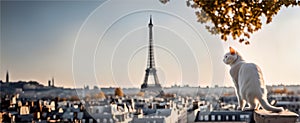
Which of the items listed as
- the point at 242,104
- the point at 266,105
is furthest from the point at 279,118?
the point at 242,104

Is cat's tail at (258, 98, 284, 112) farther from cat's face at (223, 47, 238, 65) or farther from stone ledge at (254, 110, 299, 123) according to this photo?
cat's face at (223, 47, 238, 65)

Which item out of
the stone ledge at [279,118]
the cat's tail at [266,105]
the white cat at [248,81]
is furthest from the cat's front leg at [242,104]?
the stone ledge at [279,118]

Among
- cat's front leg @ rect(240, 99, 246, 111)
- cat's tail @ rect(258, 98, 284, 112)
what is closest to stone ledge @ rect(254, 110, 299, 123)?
cat's tail @ rect(258, 98, 284, 112)

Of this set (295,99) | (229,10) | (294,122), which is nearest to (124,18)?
(294,122)

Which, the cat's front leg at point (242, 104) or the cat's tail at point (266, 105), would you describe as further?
the cat's front leg at point (242, 104)

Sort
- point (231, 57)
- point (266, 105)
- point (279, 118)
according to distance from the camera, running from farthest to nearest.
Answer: point (231, 57), point (266, 105), point (279, 118)

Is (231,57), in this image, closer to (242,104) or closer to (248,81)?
(248,81)

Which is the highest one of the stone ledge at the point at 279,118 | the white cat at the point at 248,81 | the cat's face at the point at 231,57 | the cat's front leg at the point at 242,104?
the cat's face at the point at 231,57

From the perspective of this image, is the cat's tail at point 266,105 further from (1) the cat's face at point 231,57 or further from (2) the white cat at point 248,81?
(1) the cat's face at point 231,57

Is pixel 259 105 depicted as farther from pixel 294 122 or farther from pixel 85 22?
pixel 85 22
